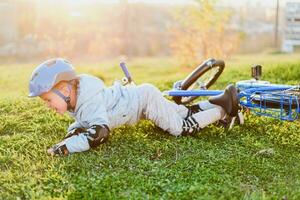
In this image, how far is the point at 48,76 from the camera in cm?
391

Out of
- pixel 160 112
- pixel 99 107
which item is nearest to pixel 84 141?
pixel 99 107

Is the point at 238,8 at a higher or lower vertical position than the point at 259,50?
higher

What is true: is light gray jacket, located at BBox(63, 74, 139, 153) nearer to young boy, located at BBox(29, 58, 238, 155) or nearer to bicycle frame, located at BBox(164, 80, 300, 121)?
young boy, located at BBox(29, 58, 238, 155)

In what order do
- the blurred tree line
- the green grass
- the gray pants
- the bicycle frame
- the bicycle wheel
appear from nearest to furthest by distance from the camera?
the green grass < the bicycle frame < the gray pants < the bicycle wheel < the blurred tree line

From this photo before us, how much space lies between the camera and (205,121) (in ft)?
14.4

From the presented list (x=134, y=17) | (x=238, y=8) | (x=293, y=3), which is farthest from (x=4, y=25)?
(x=293, y=3)

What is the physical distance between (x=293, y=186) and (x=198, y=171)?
1.97 feet

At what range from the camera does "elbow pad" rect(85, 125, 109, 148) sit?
12.8ft

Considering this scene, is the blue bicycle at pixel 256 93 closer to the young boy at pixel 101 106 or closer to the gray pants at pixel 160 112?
the young boy at pixel 101 106

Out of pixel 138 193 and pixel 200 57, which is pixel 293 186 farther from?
pixel 200 57

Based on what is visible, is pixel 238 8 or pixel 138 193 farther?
pixel 238 8

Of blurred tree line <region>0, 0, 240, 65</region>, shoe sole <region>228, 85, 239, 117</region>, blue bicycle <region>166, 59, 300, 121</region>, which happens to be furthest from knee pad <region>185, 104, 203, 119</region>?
blurred tree line <region>0, 0, 240, 65</region>

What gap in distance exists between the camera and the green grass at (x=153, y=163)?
3.28 metres

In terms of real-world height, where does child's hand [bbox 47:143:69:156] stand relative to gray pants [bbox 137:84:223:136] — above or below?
below
